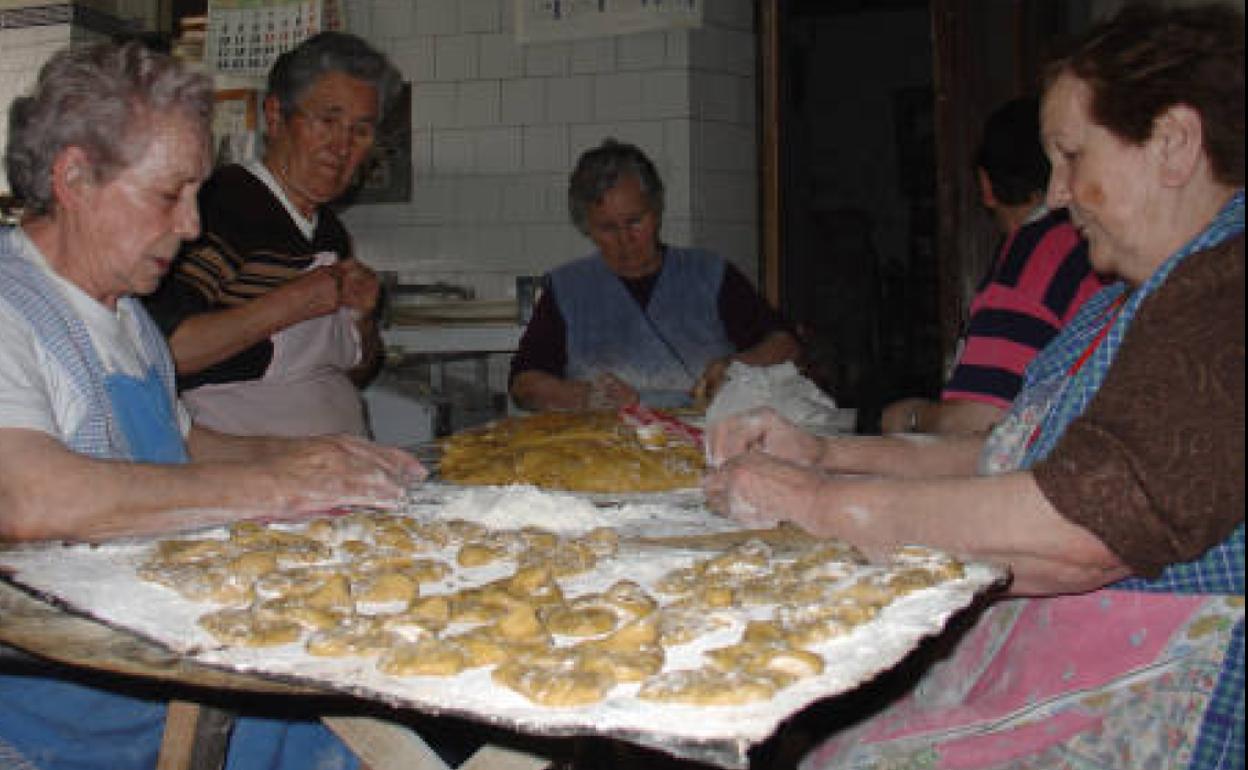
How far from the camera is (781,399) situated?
11.6ft

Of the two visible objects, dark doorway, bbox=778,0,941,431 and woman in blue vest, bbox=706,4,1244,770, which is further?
dark doorway, bbox=778,0,941,431

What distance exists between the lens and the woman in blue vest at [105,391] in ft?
6.41

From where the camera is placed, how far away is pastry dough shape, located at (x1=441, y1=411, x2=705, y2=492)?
2.80 m

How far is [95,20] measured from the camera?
20.7 ft

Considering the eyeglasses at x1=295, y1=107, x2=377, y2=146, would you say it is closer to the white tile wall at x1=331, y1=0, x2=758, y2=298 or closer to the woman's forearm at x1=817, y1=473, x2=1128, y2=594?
the woman's forearm at x1=817, y1=473, x2=1128, y2=594

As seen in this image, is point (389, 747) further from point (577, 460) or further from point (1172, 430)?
point (1172, 430)

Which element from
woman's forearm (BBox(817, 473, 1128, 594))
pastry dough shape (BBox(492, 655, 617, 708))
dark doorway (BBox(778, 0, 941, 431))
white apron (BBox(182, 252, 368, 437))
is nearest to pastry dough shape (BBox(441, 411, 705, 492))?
white apron (BBox(182, 252, 368, 437))

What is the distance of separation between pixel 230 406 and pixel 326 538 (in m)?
1.38

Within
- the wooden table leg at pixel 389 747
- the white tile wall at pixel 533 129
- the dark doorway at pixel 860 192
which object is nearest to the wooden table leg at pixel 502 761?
the wooden table leg at pixel 389 747

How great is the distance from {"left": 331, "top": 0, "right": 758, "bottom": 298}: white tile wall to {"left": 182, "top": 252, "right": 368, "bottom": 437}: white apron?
237 centimetres

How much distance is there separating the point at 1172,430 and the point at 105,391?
77.9 inches

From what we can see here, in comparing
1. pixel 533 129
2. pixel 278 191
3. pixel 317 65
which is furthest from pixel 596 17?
pixel 278 191

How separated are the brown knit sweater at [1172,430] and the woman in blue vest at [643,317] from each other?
2866 millimetres

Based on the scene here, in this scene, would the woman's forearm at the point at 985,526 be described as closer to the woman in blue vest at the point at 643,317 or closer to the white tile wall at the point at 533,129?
the woman in blue vest at the point at 643,317
